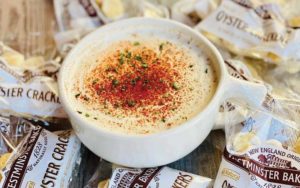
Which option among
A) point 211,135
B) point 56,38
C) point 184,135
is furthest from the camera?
point 56,38

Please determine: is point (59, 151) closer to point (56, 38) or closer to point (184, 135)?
point (184, 135)

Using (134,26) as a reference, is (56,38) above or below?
below

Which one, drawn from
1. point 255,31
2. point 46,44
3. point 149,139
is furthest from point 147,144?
point 46,44

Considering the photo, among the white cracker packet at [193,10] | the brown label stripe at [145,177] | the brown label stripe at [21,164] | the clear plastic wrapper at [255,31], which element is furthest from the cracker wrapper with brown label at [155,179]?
the white cracker packet at [193,10]

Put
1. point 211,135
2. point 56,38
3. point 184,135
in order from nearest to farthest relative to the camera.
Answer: point 184,135
point 211,135
point 56,38

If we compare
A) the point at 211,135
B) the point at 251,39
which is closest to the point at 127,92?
the point at 211,135

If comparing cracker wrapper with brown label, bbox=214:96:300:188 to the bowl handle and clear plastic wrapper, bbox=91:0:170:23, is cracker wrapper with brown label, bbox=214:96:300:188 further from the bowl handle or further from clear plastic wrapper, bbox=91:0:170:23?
clear plastic wrapper, bbox=91:0:170:23

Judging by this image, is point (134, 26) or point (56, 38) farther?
point (56, 38)

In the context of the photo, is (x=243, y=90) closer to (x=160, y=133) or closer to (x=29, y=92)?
(x=160, y=133)

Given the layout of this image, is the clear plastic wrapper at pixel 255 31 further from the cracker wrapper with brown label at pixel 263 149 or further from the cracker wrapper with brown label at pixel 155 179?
the cracker wrapper with brown label at pixel 155 179

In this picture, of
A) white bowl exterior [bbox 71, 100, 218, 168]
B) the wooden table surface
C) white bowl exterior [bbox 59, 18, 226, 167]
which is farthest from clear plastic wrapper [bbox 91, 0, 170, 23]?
white bowl exterior [bbox 71, 100, 218, 168]
